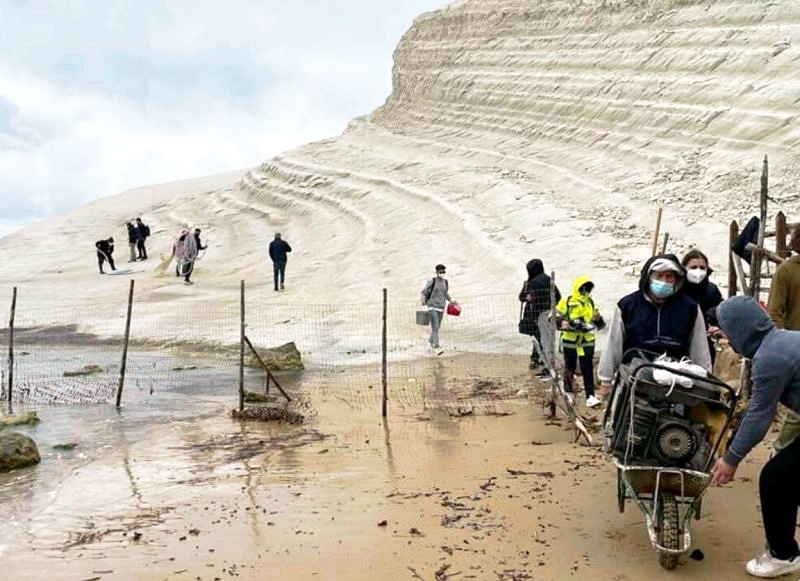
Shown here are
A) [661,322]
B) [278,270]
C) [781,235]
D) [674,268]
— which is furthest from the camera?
[278,270]

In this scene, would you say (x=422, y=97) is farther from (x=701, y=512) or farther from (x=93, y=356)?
(x=701, y=512)

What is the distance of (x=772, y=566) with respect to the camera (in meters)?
4.68

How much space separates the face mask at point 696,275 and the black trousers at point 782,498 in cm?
278

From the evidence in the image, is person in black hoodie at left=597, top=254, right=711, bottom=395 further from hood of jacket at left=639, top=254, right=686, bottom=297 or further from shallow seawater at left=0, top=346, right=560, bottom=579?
shallow seawater at left=0, top=346, right=560, bottom=579

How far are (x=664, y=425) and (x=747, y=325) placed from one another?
87cm

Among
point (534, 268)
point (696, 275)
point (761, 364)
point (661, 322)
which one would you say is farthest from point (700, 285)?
point (534, 268)

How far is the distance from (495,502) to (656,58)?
69.2ft

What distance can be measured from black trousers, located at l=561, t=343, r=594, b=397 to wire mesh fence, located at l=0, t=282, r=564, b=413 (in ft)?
2.93

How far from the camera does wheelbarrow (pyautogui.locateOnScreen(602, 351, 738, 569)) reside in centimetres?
497

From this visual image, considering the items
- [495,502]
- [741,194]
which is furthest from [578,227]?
[495,502]

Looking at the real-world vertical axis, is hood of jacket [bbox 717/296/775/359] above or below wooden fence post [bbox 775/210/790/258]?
below

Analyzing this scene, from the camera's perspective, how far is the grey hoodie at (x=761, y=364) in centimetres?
431

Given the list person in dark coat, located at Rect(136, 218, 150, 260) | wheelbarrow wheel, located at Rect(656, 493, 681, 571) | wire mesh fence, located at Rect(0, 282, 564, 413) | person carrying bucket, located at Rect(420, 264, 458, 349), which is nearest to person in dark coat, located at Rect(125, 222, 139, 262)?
person in dark coat, located at Rect(136, 218, 150, 260)

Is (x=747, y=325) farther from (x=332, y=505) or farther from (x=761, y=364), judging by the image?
(x=332, y=505)
